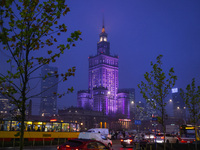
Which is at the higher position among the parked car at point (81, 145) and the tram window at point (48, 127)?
the parked car at point (81, 145)

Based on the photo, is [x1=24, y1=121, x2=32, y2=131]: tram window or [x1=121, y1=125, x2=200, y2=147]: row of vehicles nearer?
[x1=121, y1=125, x2=200, y2=147]: row of vehicles

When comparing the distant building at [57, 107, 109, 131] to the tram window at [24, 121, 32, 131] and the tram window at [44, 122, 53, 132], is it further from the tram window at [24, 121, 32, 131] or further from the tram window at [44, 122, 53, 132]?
the tram window at [24, 121, 32, 131]

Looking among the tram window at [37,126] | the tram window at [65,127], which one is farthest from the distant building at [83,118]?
the tram window at [37,126]

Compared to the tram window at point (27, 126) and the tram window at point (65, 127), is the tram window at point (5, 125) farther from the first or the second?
the tram window at point (65, 127)

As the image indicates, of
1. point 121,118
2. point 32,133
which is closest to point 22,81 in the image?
point 32,133

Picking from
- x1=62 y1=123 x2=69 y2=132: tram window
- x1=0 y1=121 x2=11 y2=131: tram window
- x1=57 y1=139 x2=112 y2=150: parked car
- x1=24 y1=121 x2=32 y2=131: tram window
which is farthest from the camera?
x1=62 y1=123 x2=69 y2=132: tram window

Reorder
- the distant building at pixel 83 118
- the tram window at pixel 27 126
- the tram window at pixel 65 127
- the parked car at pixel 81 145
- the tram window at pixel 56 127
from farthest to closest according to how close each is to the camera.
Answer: the distant building at pixel 83 118, the tram window at pixel 65 127, the tram window at pixel 56 127, the tram window at pixel 27 126, the parked car at pixel 81 145

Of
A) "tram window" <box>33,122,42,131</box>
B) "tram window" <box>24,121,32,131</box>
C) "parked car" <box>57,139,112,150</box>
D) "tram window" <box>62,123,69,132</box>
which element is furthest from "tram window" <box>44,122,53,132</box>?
"parked car" <box>57,139,112,150</box>

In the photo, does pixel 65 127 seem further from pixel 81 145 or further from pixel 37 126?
pixel 81 145

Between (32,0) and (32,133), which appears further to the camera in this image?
(32,133)

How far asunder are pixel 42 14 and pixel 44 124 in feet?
97.5

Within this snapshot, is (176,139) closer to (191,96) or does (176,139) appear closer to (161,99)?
(191,96)

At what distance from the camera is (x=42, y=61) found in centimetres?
1000

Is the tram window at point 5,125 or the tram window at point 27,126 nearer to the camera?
the tram window at point 5,125
